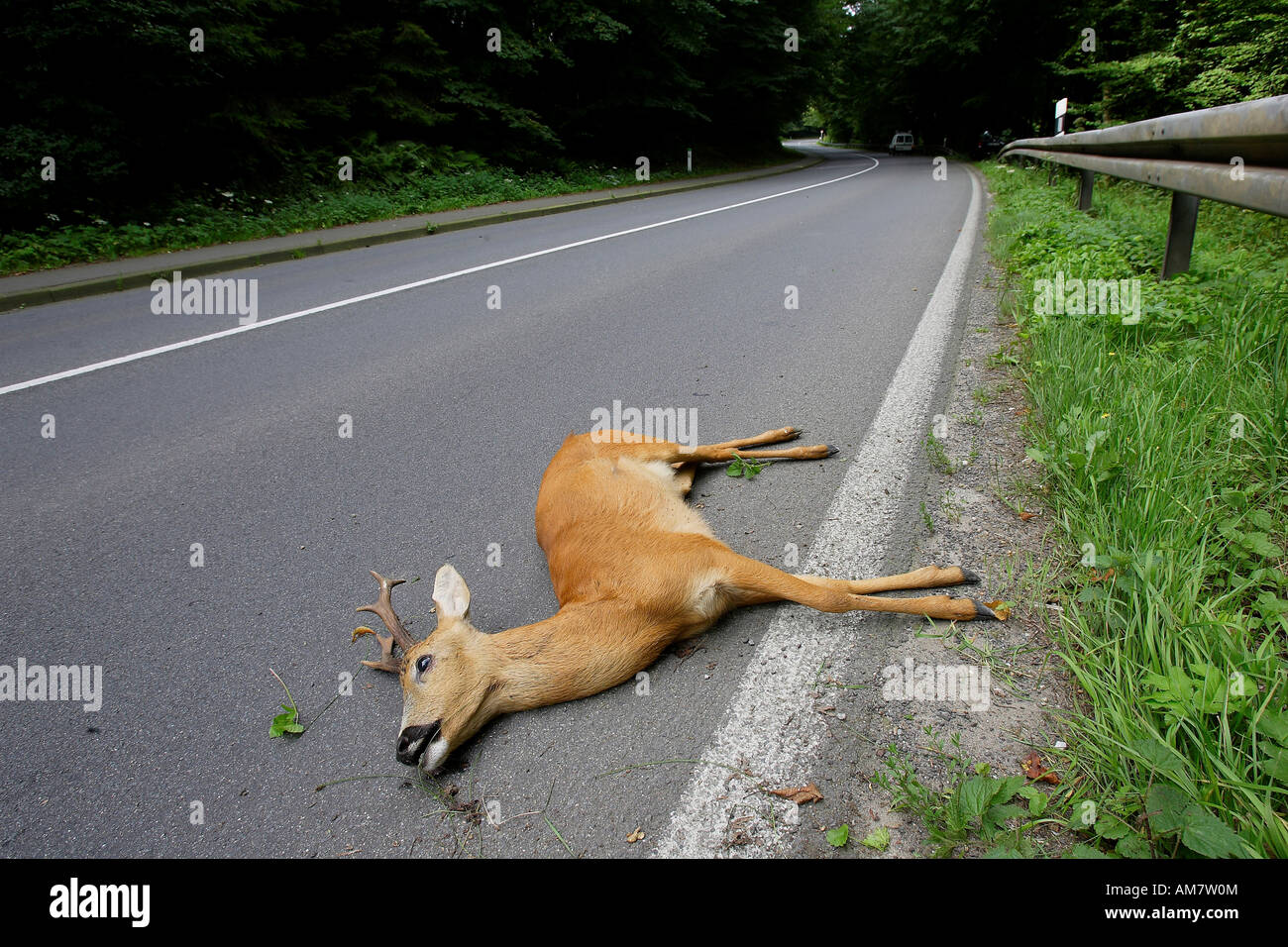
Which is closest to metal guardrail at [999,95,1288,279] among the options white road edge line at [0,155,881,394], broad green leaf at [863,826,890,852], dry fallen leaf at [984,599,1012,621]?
dry fallen leaf at [984,599,1012,621]

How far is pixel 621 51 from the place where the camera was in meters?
23.8

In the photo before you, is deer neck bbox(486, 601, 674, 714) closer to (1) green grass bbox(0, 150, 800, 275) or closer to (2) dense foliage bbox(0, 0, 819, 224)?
(1) green grass bbox(0, 150, 800, 275)

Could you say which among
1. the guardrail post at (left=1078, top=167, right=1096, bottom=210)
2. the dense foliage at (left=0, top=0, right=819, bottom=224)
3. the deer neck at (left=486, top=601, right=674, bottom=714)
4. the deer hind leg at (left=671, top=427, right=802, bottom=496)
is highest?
the dense foliage at (left=0, top=0, right=819, bottom=224)

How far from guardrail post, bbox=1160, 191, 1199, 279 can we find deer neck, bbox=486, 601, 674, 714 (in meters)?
4.57

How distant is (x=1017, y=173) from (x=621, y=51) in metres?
12.8

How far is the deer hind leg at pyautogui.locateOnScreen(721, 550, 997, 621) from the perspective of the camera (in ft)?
8.23

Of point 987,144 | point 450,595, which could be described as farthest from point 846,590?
point 987,144

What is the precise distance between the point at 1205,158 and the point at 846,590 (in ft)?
10.2

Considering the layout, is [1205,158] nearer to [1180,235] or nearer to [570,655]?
→ [1180,235]

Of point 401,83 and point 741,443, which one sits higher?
point 401,83

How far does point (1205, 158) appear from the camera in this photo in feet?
12.3

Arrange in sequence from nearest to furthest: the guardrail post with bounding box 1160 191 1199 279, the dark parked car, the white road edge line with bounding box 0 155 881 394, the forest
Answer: the guardrail post with bounding box 1160 191 1199 279 < the white road edge line with bounding box 0 155 881 394 < the forest < the dark parked car

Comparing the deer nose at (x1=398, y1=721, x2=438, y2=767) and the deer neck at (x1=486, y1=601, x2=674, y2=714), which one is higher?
the deer neck at (x1=486, y1=601, x2=674, y2=714)
